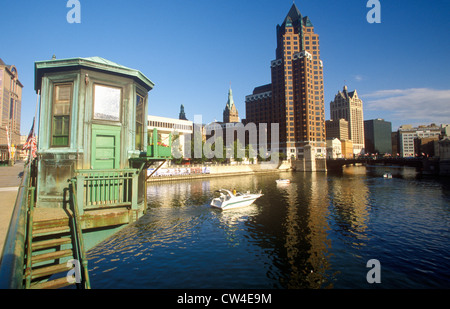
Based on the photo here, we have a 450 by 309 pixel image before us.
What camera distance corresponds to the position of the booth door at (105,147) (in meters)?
13.0

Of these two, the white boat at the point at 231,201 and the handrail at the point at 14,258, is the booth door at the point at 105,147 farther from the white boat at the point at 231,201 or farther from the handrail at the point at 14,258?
the white boat at the point at 231,201

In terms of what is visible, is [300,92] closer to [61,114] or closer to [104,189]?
[61,114]

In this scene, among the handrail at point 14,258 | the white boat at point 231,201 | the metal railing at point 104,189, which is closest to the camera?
the handrail at point 14,258

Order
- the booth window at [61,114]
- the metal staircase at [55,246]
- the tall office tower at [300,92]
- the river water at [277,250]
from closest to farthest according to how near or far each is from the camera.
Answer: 1. the metal staircase at [55,246]
2. the booth window at [61,114]
3. the river water at [277,250]
4. the tall office tower at [300,92]

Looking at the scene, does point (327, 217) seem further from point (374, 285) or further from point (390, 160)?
point (390, 160)

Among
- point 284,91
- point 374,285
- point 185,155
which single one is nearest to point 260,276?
point 374,285

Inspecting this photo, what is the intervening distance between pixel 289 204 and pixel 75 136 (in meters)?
36.6

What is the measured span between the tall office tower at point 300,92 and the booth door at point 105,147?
168 metres

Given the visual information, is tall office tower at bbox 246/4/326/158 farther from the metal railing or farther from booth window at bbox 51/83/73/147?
booth window at bbox 51/83/73/147

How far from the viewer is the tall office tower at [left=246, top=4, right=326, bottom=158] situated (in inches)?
6865

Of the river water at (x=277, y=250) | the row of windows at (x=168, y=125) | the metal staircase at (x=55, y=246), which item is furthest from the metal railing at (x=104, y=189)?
the row of windows at (x=168, y=125)

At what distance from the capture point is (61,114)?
42.3 ft

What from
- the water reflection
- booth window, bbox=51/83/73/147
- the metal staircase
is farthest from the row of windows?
the metal staircase

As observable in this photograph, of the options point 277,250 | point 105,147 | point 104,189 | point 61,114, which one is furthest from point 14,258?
point 277,250
